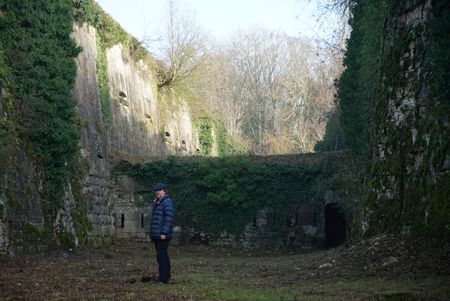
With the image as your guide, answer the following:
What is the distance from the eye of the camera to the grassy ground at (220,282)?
29.6 ft

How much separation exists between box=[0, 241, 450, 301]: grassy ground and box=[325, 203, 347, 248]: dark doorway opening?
30.0 feet

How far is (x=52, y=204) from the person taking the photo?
1769cm

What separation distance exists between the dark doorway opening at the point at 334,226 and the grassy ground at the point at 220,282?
→ 9.13m

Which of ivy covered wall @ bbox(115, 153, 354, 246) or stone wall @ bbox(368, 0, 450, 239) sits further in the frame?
ivy covered wall @ bbox(115, 153, 354, 246)

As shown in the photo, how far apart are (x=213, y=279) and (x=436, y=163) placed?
4.41 metres

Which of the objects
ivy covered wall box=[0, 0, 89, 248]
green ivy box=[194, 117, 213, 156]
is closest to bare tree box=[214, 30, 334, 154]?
green ivy box=[194, 117, 213, 156]

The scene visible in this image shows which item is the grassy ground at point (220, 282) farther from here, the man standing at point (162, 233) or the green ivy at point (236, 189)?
the green ivy at point (236, 189)

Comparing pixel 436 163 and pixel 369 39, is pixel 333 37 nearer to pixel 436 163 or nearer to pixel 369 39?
pixel 369 39

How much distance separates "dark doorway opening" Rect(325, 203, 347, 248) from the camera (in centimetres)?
2436

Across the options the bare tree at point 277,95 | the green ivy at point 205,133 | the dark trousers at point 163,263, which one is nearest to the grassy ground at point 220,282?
the dark trousers at point 163,263

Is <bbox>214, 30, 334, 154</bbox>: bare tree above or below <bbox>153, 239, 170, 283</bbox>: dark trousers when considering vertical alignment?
above

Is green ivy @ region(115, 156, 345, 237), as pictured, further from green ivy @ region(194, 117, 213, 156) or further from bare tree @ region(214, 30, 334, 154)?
bare tree @ region(214, 30, 334, 154)

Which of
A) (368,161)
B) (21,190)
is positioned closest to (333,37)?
(368,161)

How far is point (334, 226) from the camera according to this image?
24828 mm
